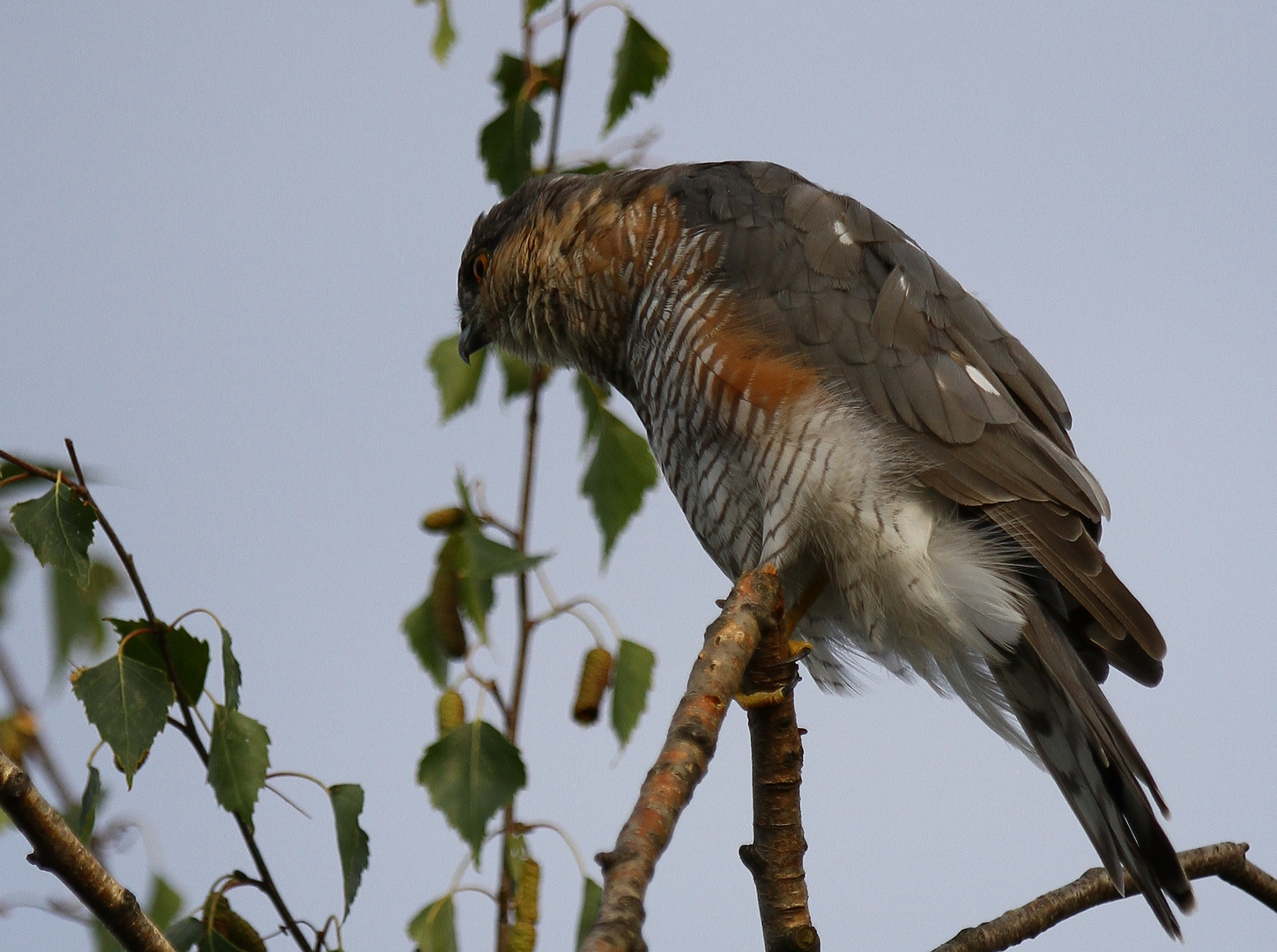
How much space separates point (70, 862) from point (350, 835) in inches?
29.8

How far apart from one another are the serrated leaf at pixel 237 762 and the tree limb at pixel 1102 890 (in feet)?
4.82

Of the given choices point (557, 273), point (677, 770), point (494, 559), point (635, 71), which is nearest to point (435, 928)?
point (494, 559)

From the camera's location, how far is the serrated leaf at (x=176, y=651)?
217cm

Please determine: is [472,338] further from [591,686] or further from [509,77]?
[591,686]

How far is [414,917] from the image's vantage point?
2717 mm

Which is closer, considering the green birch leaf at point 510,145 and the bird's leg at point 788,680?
the bird's leg at point 788,680

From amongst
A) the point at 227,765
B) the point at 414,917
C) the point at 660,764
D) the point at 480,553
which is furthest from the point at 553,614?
the point at 660,764

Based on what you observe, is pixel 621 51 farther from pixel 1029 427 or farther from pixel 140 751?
pixel 140 751

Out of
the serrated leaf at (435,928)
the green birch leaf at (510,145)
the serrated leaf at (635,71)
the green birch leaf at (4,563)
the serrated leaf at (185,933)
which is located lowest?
the serrated leaf at (185,933)

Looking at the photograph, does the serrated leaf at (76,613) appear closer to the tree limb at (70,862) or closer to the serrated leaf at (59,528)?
the serrated leaf at (59,528)

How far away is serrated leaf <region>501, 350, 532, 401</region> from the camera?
3.94 metres

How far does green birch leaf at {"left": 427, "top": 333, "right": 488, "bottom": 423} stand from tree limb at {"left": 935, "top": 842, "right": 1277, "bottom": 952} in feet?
7.31

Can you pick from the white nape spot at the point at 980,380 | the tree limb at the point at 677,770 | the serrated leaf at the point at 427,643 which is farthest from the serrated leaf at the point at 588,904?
the white nape spot at the point at 980,380

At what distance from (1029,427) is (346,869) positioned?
193 centimetres
